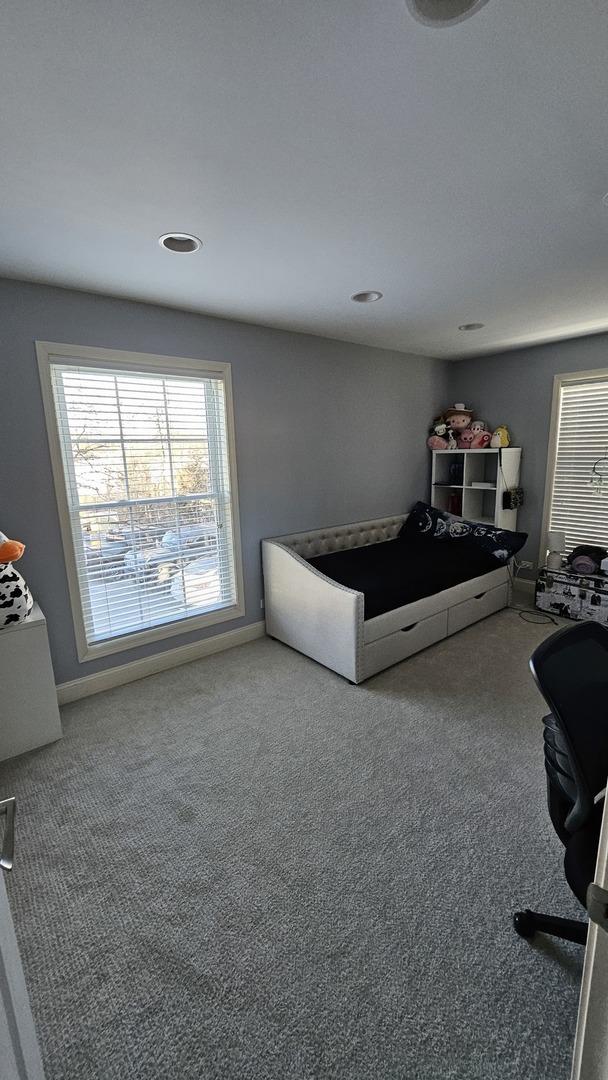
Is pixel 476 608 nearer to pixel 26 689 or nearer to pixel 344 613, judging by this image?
pixel 344 613

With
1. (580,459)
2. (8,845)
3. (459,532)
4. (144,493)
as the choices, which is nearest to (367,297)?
(144,493)

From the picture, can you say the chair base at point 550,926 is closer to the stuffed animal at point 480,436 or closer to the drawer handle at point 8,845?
the drawer handle at point 8,845

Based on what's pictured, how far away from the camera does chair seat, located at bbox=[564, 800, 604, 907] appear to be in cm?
109

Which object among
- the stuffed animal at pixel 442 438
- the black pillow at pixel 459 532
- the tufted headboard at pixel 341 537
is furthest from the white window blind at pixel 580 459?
the tufted headboard at pixel 341 537

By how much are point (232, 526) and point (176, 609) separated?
2.45 feet

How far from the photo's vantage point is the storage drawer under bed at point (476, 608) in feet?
11.2

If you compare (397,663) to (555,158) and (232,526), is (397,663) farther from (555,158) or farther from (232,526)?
(555,158)

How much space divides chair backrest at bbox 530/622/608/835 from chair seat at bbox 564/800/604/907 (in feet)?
0.11

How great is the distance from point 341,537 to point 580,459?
2327 mm

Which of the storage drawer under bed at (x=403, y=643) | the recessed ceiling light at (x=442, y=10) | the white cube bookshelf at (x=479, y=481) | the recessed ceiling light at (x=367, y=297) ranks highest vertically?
the recessed ceiling light at (x=367, y=297)

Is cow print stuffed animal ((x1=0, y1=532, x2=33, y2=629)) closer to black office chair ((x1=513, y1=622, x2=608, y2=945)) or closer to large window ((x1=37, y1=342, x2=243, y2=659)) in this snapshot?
large window ((x1=37, y1=342, x2=243, y2=659))

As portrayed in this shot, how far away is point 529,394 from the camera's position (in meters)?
4.20

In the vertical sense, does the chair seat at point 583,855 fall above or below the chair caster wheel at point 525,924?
above

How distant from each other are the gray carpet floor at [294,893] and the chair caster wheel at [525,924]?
3cm
